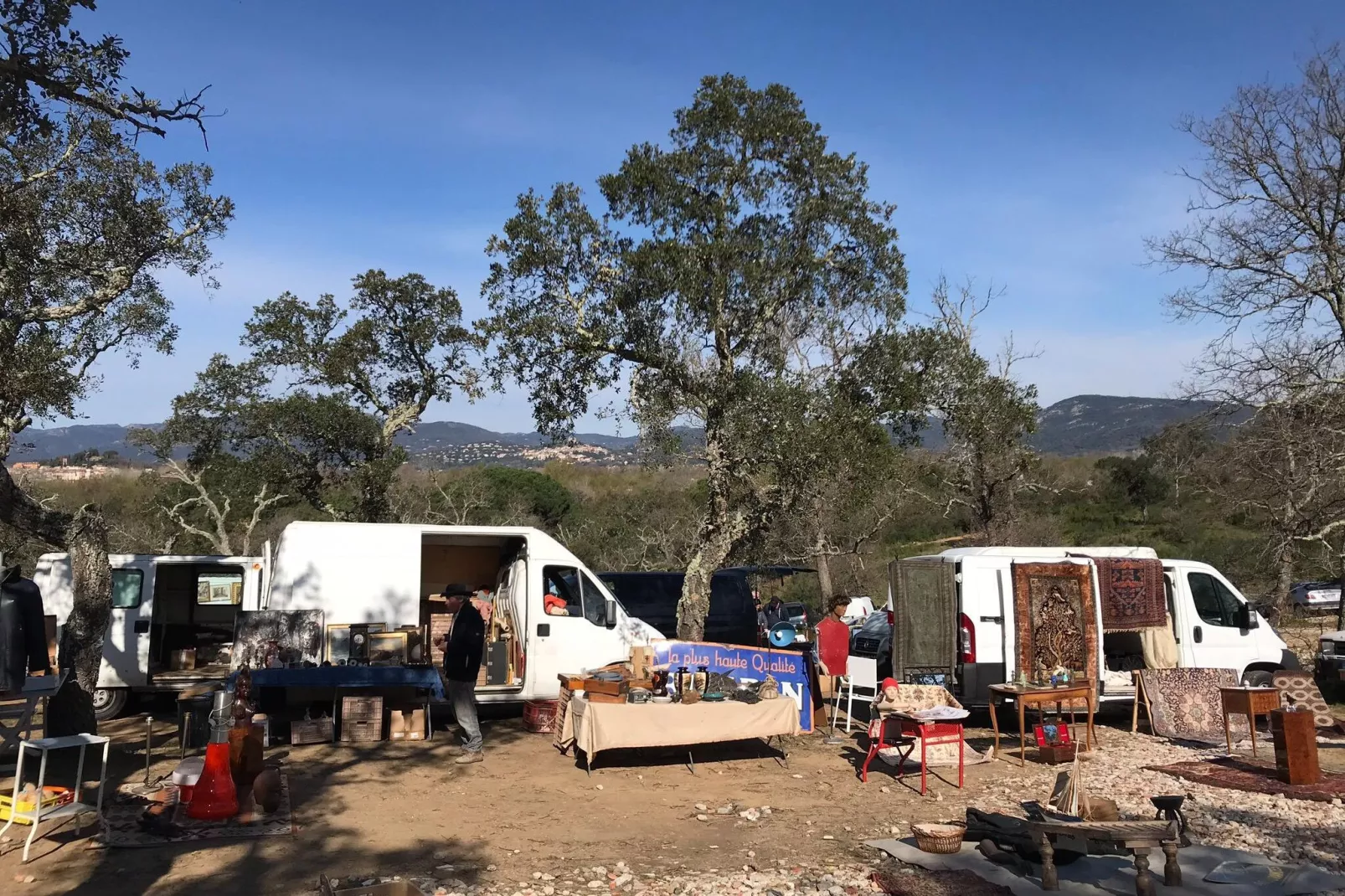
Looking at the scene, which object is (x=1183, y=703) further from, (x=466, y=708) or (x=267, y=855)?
(x=267, y=855)

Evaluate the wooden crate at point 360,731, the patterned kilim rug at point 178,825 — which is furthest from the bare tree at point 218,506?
the patterned kilim rug at point 178,825

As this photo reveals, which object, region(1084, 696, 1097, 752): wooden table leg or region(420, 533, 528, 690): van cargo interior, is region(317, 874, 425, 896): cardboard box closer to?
region(420, 533, 528, 690): van cargo interior

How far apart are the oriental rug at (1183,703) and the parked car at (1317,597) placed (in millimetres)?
19691

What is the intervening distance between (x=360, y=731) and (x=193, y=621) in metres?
5.25

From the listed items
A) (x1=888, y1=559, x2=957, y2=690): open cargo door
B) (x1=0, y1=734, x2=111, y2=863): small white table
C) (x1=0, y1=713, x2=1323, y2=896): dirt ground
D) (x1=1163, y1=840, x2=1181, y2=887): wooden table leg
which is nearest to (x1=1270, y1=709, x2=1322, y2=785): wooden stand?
(x1=0, y1=713, x2=1323, y2=896): dirt ground

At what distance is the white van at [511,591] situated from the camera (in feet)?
35.9

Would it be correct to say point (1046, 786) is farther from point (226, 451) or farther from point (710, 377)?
point (226, 451)

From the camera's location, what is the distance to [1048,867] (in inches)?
227

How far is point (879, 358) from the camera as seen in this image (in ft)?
44.1

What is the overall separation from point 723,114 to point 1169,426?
7.82 meters

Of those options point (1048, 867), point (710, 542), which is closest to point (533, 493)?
point (710, 542)

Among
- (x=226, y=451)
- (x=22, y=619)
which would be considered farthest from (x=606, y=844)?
(x=226, y=451)

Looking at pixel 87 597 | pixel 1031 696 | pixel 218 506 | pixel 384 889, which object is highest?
pixel 218 506

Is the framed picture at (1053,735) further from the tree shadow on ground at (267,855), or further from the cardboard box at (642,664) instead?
the tree shadow on ground at (267,855)
